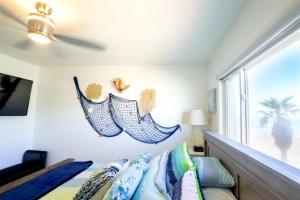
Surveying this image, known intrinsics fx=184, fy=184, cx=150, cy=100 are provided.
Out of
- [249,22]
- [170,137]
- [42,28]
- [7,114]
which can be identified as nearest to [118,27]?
[42,28]

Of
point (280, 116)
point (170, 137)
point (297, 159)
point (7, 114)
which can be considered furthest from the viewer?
point (170, 137)

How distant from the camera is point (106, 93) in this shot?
360 cm

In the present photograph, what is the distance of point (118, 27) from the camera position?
2016 millimetres

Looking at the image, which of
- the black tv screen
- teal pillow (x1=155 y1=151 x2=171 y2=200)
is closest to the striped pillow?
teal pillow (x1=155 y1=151 x2=171 y2=200)

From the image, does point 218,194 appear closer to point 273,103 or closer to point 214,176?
point 214,176

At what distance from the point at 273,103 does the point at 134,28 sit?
1.51 metres

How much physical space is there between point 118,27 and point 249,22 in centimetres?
128

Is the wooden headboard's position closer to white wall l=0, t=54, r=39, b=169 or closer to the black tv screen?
the black tv screen

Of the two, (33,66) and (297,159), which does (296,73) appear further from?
(33,66)

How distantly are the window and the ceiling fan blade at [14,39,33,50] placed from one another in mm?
2674

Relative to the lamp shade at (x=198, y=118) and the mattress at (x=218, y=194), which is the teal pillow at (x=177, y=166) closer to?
the mattress at (x=218, y=194)

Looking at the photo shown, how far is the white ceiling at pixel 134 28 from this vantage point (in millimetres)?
1608

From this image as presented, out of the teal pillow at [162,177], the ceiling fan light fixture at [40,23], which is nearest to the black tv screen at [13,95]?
the ceiling fan light fixture at [40,23]

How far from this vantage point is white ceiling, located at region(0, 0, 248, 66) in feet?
5.28
